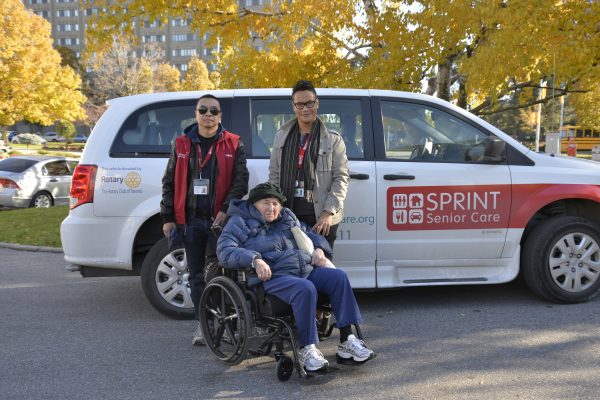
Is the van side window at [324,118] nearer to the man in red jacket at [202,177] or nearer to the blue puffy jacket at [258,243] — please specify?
the man in red jacket at [202,177]

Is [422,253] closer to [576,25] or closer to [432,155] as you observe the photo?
[432,155]

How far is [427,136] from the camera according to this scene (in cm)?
496

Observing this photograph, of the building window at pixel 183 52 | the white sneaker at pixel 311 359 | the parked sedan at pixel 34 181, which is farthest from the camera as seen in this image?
the building window at pixel 183 52

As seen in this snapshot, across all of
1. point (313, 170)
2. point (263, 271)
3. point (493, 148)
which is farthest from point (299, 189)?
point (493, 148)

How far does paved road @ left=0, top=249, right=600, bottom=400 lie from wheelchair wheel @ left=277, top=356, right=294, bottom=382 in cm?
5

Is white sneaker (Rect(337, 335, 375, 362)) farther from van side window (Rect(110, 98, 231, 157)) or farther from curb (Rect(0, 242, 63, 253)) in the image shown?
curb (Rect(0, 242, 63, 253))

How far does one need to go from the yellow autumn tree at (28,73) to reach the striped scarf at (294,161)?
2329 centimetres

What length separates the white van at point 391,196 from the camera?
4.76 m

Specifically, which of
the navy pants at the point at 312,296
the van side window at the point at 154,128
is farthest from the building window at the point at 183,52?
the navy pants at the point at 312,296

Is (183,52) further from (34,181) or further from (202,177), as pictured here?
(202,177)

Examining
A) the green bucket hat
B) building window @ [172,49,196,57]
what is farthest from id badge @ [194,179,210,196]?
building window @ [172,49,196,57]

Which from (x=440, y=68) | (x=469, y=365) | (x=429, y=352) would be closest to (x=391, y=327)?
(x=429, y=352)

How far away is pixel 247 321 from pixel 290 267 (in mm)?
453

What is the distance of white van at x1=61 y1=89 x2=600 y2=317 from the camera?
15.6 ft
